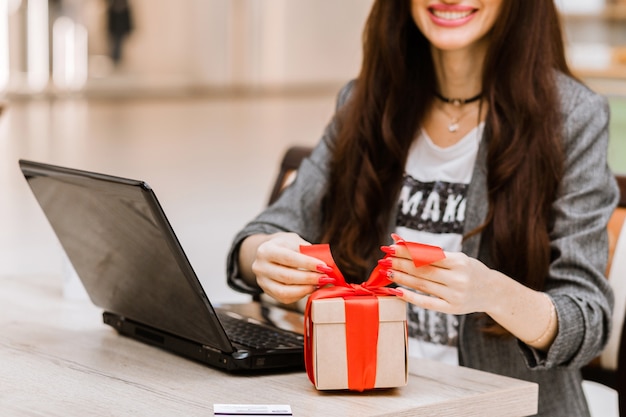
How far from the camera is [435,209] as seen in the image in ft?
5.83

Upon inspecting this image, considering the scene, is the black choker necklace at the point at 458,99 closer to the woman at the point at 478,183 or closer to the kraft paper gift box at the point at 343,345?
the woman at the point at 478,183

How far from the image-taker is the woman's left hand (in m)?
1.20

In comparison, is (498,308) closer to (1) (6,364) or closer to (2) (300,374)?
(2) (300,374)

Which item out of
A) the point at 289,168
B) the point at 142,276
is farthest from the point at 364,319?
the point at 289,168

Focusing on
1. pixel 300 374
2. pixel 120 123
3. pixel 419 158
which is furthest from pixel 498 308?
pixel 120 123

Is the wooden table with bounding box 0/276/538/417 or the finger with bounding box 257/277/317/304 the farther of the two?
the finger with bounding box 257/277/317/304

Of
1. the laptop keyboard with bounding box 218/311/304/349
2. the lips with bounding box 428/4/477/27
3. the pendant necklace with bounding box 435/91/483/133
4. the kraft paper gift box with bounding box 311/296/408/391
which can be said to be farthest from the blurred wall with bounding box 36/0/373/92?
the kraft paper gift box with bounding box 311/296/408/391

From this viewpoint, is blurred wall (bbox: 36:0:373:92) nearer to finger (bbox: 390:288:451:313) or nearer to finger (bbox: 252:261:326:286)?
finger (bbox: 252:261:326:286)

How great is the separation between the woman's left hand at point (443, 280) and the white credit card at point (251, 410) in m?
0.19

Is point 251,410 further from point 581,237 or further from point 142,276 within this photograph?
point 581,237

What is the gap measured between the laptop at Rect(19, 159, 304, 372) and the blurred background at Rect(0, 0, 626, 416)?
5.66ft

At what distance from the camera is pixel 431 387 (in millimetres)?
1243

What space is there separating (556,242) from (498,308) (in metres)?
0.29

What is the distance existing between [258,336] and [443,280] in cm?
30
